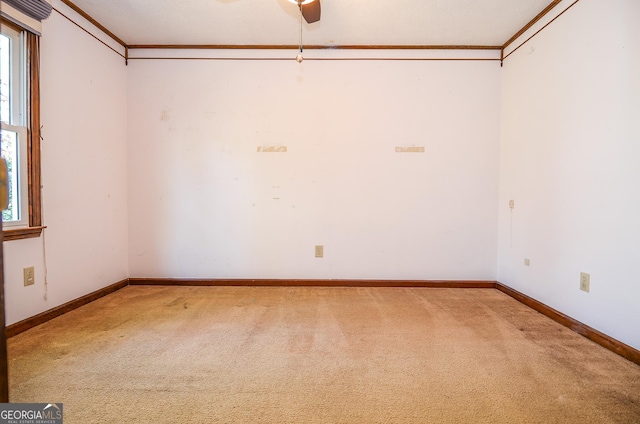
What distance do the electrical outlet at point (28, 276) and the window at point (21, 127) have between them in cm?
25

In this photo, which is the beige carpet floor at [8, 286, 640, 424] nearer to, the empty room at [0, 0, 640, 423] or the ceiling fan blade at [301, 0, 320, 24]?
the empty room at [0, 0, 640, 423]

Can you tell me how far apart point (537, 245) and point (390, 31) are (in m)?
2.35

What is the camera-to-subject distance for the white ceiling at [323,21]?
2637 millimetres

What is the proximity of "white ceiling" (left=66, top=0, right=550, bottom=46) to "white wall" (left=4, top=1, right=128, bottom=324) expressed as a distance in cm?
43

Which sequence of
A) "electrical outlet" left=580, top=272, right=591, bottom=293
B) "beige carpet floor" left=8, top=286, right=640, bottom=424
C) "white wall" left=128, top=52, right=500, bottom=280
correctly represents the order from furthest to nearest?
"white wall" left=128, top=52, right=500, bottom=280
"electrical outlet" left=580, top=272, right=591, bottom=293
"beige carpet floor" left=8, top=286, right=640, bottom=424

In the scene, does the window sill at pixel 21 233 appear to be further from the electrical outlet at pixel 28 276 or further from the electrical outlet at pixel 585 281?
the electrical outlet at pixel 585 281

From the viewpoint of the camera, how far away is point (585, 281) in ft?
7.55

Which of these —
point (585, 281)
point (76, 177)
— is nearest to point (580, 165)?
point (585, 281)

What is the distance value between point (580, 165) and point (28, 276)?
4107 millimetres

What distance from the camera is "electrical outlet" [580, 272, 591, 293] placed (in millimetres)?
2277

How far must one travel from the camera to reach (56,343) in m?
2.11

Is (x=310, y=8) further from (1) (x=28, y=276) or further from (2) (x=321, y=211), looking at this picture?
(1) (x=28, y=276)

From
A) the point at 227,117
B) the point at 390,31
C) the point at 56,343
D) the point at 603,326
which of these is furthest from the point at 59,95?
the point at 603,326

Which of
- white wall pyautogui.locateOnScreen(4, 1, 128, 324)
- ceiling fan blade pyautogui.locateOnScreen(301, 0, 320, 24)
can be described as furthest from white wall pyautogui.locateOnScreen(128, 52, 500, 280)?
ceiling fan blade pyautogui.locateOnScreen(301, 0, 320, 24)
